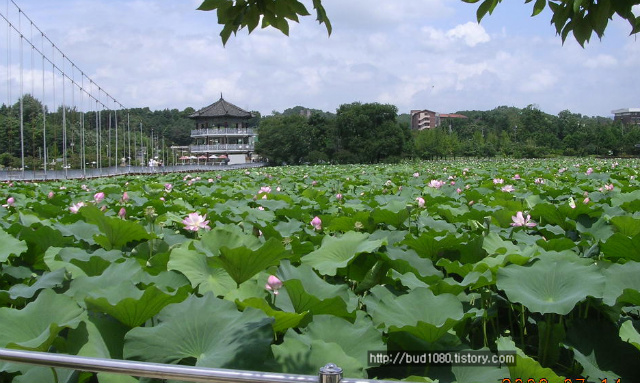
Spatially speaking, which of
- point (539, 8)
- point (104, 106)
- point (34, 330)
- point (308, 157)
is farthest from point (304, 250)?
point (308, 157)

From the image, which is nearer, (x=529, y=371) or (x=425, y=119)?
(x=529, y=371)

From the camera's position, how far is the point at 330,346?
908 mm

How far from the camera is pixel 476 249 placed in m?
1.60

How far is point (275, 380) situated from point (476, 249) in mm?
1065

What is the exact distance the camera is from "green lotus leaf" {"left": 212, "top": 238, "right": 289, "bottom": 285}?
1.27m

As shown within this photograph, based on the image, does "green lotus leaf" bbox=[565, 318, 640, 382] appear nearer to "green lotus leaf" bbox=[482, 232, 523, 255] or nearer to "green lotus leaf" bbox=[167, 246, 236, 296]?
"green lotus leaf" bbox=[482, 232, 523, 255]

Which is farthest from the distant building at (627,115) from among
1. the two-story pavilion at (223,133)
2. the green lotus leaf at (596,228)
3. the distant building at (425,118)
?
the green lotus leaf at (596,228)

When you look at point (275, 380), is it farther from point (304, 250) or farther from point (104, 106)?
point (104, 106)

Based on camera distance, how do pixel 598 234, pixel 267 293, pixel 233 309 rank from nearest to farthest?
pixel 233 309, pixel 267 293, pixel 598 234

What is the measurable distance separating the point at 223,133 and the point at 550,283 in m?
60.7

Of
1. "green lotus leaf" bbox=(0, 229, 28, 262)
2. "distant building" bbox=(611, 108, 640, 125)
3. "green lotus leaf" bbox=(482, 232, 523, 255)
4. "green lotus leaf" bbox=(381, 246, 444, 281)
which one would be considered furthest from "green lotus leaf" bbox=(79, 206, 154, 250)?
"distant building" bbox=(611, 108, 640, 125)

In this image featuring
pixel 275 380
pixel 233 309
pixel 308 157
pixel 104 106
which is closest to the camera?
pixel 275 380

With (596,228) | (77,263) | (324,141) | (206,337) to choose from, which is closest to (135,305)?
(206,337)

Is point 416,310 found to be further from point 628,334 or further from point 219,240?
point 219,240
